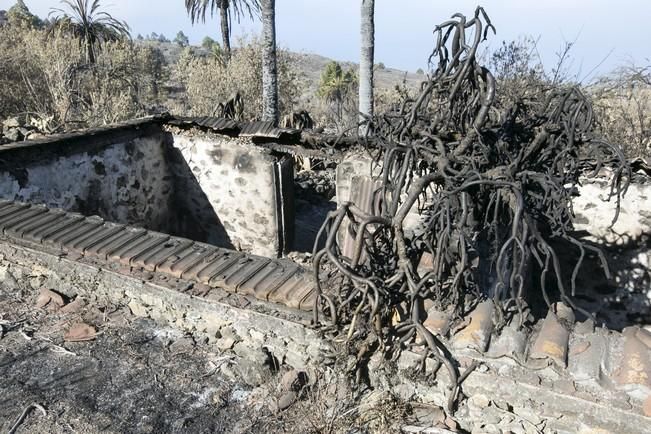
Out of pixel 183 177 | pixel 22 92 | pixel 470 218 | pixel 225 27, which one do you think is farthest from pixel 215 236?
pixel 225 27

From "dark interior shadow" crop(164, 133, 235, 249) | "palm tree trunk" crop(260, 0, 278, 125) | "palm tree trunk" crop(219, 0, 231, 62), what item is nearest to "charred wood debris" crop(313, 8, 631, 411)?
"dark interior shadow" crop(164, 133, 235, 249)

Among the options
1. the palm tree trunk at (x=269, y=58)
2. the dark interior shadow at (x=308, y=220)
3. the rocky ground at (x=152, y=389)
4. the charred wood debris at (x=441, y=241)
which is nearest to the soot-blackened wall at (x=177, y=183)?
the dark interior shadow at (x=308, y=220)

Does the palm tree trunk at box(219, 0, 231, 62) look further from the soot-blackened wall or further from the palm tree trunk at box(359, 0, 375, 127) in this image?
the soot-blackened wall

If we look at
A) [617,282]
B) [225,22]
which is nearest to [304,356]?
[617,282]

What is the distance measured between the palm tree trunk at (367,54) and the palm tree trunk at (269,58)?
2.12m

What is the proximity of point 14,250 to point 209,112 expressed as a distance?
41.9ft

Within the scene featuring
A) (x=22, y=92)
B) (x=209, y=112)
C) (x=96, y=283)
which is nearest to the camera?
(x=96, y=283)

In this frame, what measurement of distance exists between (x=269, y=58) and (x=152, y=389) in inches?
379

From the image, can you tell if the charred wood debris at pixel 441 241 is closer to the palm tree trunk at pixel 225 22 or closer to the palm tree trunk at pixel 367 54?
the palm tree trunk at pixel 367 54

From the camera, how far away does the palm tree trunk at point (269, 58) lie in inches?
423

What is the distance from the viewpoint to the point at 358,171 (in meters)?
6.57

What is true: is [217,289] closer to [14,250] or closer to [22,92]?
[14,250]

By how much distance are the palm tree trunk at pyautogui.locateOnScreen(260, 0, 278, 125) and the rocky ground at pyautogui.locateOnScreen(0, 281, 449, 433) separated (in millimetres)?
8196

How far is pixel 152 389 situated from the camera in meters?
2.69
